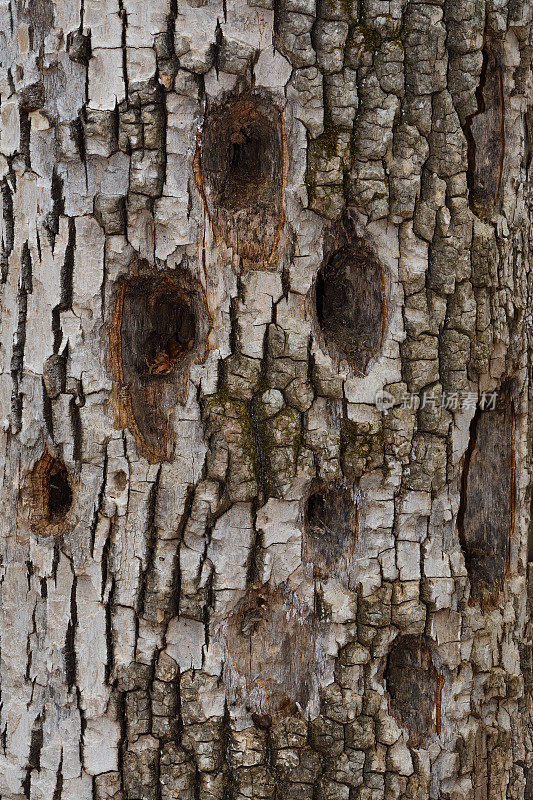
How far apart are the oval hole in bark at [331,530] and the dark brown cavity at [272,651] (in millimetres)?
120

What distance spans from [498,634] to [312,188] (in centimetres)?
130

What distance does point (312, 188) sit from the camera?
191 cm

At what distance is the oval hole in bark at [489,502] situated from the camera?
2186 millimetres

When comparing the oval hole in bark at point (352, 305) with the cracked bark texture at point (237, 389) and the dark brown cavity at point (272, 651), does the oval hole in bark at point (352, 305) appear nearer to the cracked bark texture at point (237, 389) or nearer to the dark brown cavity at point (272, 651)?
the cracked bark texture at point (237, 389)

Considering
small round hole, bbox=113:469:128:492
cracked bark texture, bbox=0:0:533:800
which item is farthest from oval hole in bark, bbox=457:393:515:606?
small round hole, bbox=113:469:128:492

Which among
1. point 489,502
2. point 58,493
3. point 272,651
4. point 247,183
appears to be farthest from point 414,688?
point 247,183

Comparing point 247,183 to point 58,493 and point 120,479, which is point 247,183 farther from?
point 58,493

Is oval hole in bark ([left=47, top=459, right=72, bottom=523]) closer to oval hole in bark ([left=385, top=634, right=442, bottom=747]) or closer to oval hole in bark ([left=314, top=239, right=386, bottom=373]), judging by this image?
Answer: oval hole in bark ([left=314, top=239, right=386, bottom=373])

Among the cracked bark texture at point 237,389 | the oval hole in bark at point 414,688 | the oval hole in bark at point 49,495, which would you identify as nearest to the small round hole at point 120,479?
the cracked bark texture at point 237,389

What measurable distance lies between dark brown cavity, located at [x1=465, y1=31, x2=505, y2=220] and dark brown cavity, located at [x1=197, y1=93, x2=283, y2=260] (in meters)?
0.54

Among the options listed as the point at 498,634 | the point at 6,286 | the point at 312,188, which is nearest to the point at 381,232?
the point at 312,188

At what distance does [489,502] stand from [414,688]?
1.79 ft

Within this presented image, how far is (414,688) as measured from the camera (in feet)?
6.84

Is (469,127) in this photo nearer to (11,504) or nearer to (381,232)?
(381,232)
